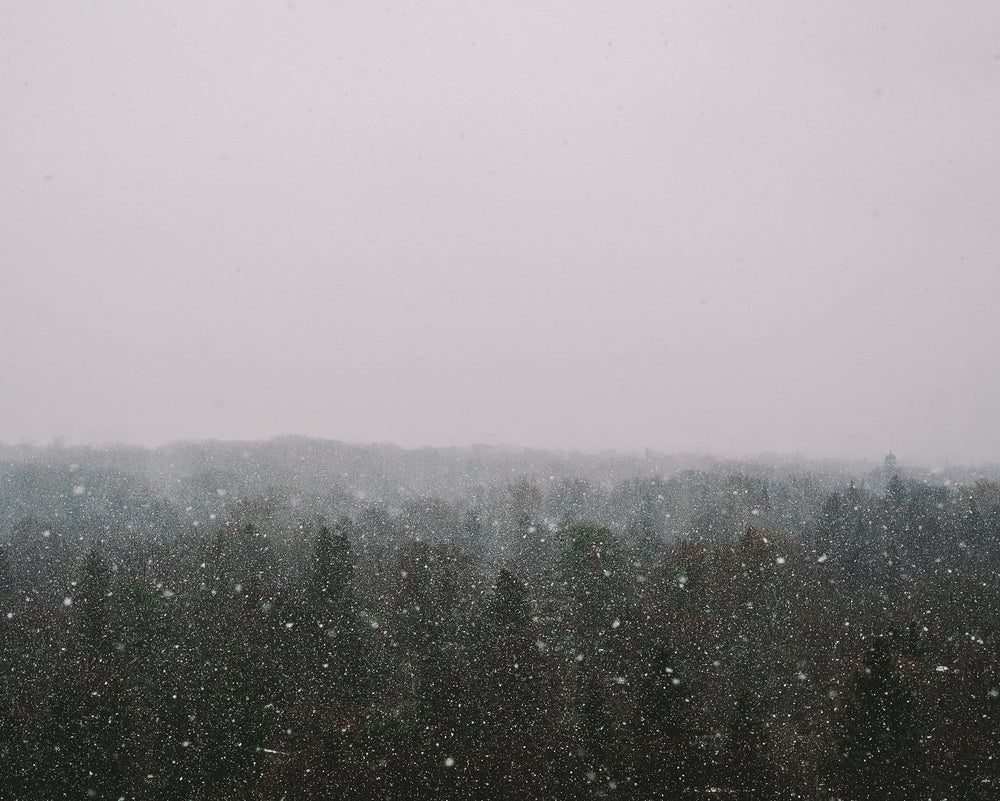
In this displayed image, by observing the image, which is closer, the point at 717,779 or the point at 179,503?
the point at 717,779

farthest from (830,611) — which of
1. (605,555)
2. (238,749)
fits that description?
(238,749)

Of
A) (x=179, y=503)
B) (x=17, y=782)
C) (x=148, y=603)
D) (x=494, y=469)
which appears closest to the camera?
(x=17, y=782)

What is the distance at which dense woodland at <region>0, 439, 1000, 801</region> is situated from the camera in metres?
26.5

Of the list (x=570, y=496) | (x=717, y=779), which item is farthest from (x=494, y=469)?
(x=717, y=779)

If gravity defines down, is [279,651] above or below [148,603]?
below

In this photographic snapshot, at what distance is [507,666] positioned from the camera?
33.1 metres

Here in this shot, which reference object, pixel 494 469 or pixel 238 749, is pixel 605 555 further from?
pixel 494 469

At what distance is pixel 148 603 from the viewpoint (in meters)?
36.8

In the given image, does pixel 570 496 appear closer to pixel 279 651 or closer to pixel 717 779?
pixel 279 651

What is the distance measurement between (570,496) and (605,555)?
53896 millimetres

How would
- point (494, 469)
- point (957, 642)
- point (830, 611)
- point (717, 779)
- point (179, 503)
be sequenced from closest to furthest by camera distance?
point (717, 779) → point (957, 642) → point (830, 611) → point (179, 503) → point (494, 469)

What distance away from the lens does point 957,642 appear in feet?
144

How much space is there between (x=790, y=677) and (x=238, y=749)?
3222 cm

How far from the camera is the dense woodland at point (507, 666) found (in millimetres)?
26500
